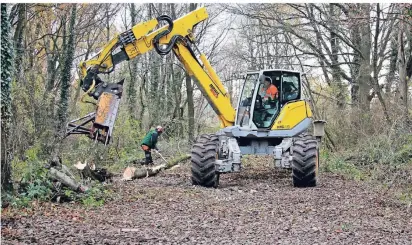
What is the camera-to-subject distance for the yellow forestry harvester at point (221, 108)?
37.4 ft

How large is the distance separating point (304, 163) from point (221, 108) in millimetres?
2706

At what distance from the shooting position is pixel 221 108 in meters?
13.1

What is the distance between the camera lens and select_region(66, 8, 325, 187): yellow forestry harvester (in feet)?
37.4

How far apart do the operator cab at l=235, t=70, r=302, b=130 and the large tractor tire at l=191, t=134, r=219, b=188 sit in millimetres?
1610

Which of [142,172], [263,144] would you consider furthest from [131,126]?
[263,144]

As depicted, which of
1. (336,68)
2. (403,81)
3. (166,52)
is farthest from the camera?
(336,68)

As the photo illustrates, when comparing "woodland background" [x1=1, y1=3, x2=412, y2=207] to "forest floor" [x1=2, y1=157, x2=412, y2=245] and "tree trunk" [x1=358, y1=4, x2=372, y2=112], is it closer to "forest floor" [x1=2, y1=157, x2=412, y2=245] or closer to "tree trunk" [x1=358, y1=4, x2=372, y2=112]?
"tree trunk" [x1=358, y1=4, x2=372, y2=112]

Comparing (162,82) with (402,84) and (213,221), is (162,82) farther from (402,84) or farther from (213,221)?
(213,221)

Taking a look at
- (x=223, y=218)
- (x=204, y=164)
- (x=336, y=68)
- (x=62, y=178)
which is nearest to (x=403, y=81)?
(x=336, y=68)

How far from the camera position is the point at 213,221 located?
809 cm

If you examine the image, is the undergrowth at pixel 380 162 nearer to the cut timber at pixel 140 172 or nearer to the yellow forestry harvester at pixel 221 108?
the yellow forestry harvester at pixel 221 108

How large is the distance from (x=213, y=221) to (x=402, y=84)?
9036mm

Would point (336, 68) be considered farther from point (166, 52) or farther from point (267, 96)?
point (166, 52)

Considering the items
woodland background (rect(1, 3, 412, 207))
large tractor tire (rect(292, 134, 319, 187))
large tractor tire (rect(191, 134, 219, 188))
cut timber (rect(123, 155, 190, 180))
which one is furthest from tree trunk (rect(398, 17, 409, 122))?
cut timber (rect(123, 155, 190, 180))
